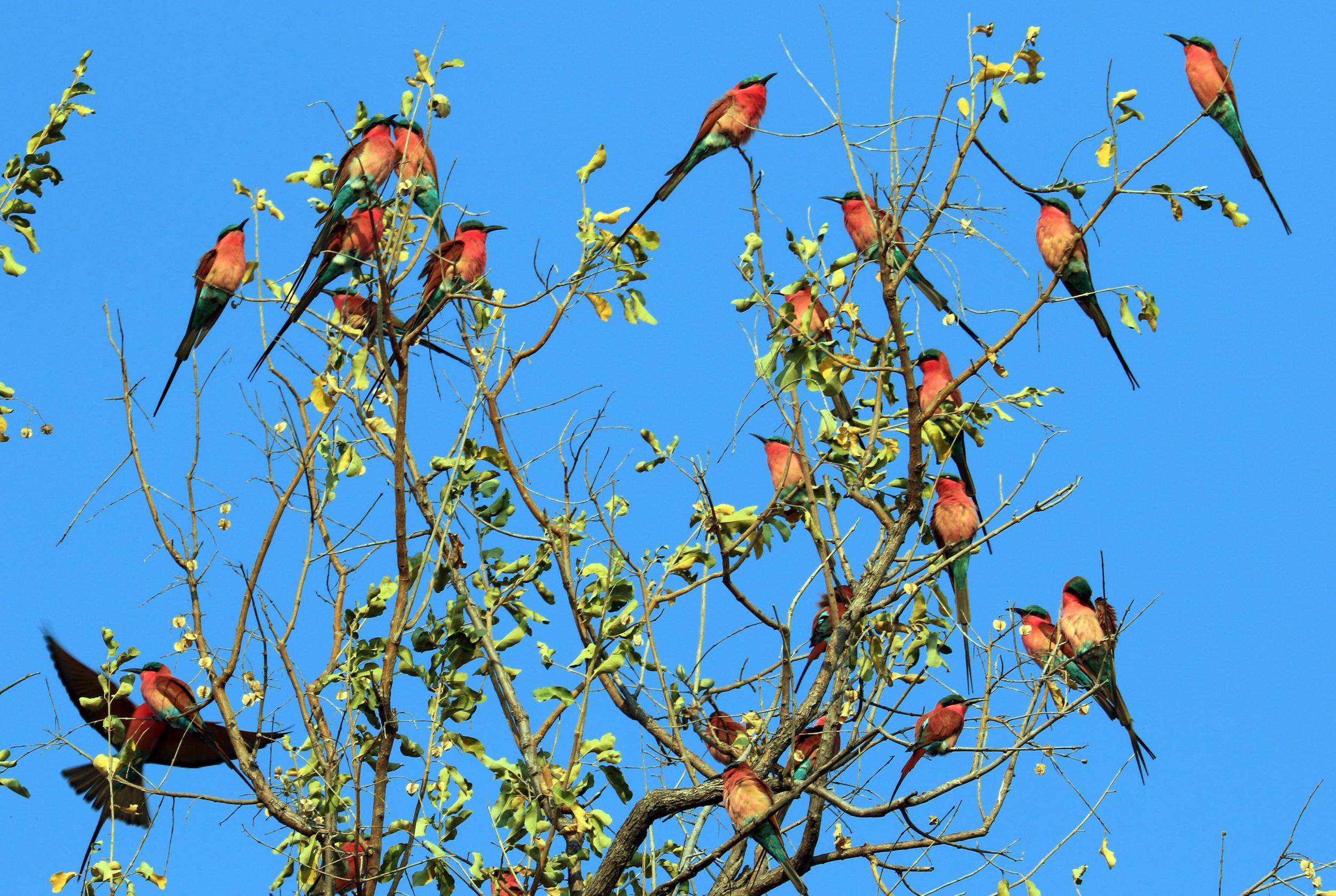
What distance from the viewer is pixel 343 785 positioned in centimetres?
318

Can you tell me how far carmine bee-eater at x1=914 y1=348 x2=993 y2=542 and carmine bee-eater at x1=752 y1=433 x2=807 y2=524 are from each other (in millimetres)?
458

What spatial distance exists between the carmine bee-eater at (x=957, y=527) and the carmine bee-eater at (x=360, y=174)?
1.97 meters

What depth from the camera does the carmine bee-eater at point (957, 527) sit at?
4.16 metres

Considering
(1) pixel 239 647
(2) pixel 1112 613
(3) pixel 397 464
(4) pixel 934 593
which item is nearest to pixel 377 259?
(3) pixel 397 464

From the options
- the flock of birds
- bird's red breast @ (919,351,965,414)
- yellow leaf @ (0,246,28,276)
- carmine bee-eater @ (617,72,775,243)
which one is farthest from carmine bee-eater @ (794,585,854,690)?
yellow leaf @ (0,246,28,276)

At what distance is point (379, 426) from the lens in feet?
10.7

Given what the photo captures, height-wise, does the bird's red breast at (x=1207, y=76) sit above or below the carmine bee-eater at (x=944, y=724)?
above

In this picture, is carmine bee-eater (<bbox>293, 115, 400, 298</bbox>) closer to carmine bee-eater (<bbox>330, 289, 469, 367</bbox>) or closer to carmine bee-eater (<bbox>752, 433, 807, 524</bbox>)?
carmine bee-eater (<bbox>330, 289, 469, 367</bbox>)

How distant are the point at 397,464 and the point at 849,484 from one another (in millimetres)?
1329

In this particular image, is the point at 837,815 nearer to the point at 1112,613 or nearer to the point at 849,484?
the point at 849,484

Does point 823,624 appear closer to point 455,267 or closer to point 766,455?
point 766,455

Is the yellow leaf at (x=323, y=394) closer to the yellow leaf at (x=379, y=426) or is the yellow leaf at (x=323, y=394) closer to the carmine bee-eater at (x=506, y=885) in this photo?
the yellow leaf at (x=379, y=426)

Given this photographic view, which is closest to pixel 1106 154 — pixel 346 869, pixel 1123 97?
pixel 1123 97

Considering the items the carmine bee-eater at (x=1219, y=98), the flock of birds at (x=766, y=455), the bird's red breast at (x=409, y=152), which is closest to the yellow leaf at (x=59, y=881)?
the flock of birds at (x=766, y=455)
